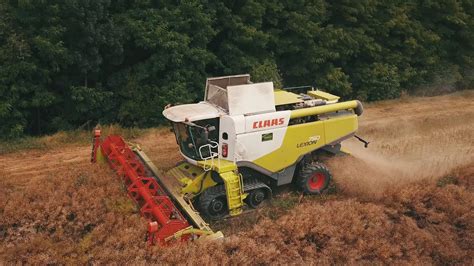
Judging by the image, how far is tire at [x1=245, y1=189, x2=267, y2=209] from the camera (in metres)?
9.96

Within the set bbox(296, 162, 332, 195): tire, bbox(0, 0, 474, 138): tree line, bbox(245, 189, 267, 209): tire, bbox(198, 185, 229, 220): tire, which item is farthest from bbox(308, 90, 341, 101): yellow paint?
bbox(0, 0, 474, 138): tree line

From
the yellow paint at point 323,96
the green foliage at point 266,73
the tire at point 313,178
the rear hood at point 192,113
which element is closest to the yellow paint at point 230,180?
the rear hood at point 192,113

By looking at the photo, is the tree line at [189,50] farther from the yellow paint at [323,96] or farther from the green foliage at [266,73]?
the yellow paint at [323,96]

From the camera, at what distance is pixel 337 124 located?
10672mm

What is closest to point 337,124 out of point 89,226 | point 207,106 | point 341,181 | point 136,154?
point 341,181

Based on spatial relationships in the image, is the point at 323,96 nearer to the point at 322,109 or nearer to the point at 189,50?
the point at 322,109

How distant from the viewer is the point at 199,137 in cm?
939

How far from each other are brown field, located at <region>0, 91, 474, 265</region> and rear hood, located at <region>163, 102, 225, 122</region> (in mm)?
1910

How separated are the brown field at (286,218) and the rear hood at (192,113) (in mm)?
1910

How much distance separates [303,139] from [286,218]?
203 cm

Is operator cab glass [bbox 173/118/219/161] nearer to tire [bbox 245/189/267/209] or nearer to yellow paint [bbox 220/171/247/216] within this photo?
yellow paint [bbox 220/171/247/216]

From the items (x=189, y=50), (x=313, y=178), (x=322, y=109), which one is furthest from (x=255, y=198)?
(x=189, y=50)

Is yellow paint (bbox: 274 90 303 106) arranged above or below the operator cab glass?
above

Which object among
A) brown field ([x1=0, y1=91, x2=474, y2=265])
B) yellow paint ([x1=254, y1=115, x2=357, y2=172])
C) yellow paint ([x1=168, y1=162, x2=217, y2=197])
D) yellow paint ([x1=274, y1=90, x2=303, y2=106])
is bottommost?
brown field ([x1=0, y1=91, x2=474, y2=265])
